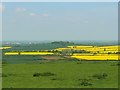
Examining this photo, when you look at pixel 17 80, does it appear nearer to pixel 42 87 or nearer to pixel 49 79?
pixel 49 79

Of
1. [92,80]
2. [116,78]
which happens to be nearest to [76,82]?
[92,80]

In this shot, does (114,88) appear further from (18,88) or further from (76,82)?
(18,88)

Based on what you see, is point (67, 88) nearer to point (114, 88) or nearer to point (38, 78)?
point (114, 88)

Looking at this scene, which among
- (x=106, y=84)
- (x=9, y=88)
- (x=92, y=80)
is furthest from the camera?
(x=92, y=80)

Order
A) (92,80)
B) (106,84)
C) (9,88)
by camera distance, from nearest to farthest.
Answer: (9,88), (106,84), (92,80)

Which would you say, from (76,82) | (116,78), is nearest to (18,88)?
(76,82)

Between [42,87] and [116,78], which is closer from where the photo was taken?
[42,87]

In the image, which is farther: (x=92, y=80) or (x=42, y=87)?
(x=92, y=80)

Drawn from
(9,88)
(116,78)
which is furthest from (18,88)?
(116,78)
